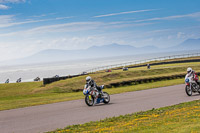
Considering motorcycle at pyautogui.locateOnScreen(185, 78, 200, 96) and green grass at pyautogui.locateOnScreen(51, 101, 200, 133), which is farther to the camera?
motorcycle at pyautogui.locateOnScreen(185, 78, 200, 96)

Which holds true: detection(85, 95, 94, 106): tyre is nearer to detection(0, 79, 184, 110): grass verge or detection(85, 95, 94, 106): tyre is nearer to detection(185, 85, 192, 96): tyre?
detection(0, 79, 184, 110): grass verge

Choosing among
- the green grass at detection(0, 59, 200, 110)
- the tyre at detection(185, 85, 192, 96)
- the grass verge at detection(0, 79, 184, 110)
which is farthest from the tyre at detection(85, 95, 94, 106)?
the green grass at detection(0, 59, 200, 110)

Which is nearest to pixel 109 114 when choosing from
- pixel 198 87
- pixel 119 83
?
pixel 198 87

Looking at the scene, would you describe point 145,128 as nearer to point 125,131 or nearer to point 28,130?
point 125,131

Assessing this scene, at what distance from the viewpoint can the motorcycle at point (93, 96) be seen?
59.2 ft

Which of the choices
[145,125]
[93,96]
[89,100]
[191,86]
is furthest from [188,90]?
[145,125]

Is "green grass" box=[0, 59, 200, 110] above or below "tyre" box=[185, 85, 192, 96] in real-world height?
above

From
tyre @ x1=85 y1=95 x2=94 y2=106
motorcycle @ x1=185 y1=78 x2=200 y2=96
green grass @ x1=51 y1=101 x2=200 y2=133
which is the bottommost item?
A: green grass @ x1=51 y1=101 x2=200 y2=133

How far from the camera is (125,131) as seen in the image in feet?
31.3

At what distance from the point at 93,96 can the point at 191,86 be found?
648 centimetres

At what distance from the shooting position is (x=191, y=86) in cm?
2011

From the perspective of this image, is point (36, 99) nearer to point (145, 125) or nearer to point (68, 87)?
point (68, 87)

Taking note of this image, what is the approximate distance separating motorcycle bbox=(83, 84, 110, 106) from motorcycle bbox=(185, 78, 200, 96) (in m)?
5.22

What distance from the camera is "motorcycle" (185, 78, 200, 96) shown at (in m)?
19.9
